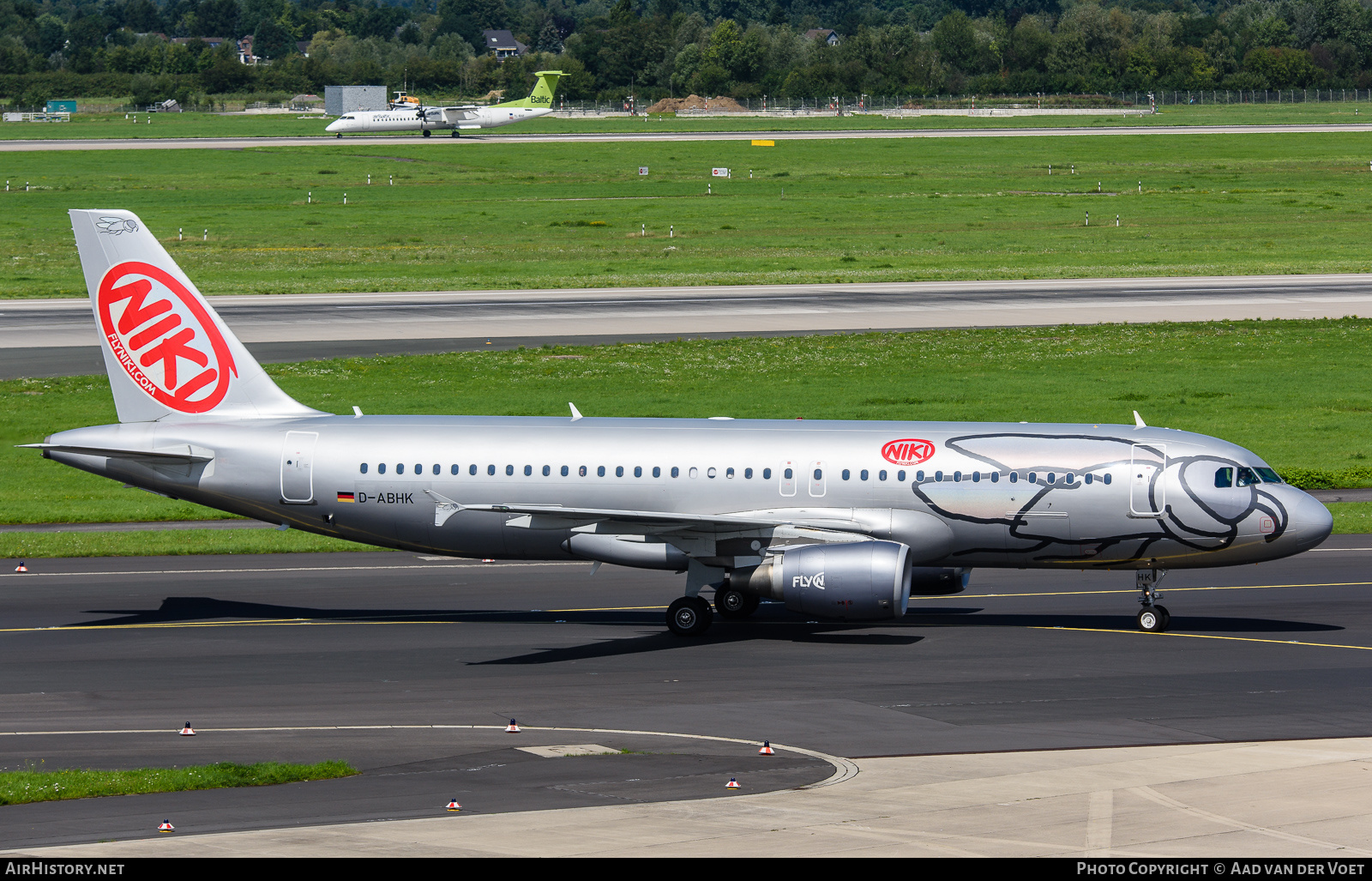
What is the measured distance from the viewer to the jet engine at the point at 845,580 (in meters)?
32.9

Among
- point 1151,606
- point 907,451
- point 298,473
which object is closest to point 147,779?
point 298,473

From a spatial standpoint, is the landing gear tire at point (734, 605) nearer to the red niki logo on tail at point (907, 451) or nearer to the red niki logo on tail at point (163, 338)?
the red niki logo on tail at point (907, 451)

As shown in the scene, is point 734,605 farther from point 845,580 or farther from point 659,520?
point 845,580

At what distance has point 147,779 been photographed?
2361 centimetres

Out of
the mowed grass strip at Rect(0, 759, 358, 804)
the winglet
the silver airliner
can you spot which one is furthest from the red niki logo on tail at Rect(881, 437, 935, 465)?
the mowed grass strip at Rect(0, 759, 358, 804)

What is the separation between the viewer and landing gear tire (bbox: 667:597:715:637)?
35469mm

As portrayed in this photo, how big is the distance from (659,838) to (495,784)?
173 inches

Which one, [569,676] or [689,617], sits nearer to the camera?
[569,676]

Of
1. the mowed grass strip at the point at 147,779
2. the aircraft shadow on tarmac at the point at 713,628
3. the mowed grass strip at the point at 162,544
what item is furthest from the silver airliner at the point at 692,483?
the mowed grass strip at the point at 147,779

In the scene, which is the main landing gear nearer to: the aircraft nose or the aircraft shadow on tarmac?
the aircraft shadow on tarmac

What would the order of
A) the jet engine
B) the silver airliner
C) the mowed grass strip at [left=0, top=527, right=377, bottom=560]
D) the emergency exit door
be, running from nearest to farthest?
1. the jet engine
2. the silver airliner
3. the emergency exit door
4. the mowed grass strip at [left=0, top=527, right=377, bottom=560]

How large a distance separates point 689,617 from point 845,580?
416 centimetres

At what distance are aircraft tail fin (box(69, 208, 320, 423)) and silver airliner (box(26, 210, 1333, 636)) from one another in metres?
0.05

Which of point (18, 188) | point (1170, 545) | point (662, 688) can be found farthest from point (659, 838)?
point (18, 188)
